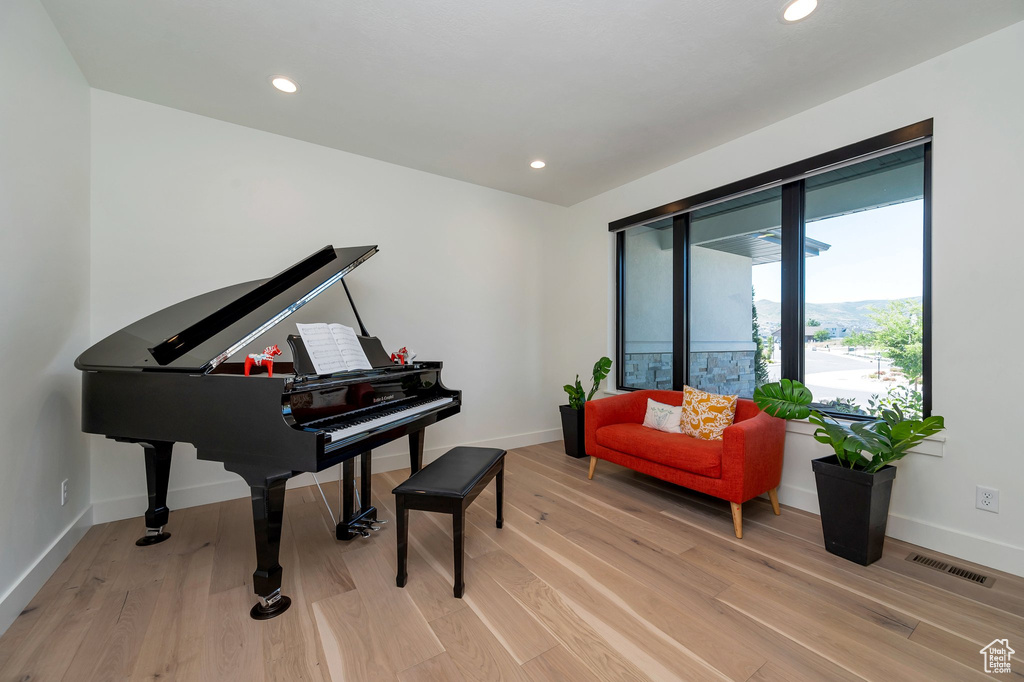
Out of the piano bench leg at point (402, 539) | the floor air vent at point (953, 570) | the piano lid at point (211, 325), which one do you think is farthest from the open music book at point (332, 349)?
the floor air vent at point (953, 570)

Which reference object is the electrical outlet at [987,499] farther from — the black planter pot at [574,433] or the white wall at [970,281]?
the black planter pot at [574,433]

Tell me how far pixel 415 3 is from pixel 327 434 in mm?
1983

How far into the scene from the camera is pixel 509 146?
3.34 meters

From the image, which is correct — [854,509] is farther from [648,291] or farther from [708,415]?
[648,291]

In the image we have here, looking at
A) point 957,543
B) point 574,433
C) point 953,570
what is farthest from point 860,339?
point 574,433

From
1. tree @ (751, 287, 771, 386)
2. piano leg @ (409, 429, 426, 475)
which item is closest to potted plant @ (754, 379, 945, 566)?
tree @ (751, 287, 771, 386)

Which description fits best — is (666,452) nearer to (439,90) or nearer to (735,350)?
(735,350)

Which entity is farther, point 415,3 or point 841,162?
point 841,162

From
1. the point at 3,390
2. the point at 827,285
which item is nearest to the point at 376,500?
the point at 3,390

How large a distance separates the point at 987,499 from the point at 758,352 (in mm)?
1400

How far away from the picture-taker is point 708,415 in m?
3.01

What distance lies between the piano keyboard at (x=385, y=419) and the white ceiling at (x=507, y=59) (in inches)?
77.1

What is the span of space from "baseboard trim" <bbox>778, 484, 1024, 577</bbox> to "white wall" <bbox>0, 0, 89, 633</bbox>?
4287mm

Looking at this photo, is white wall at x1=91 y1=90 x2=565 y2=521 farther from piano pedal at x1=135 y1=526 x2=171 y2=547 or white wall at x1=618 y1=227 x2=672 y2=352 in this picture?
white wall at x1=618 y1=227 x2=672 y2=352
